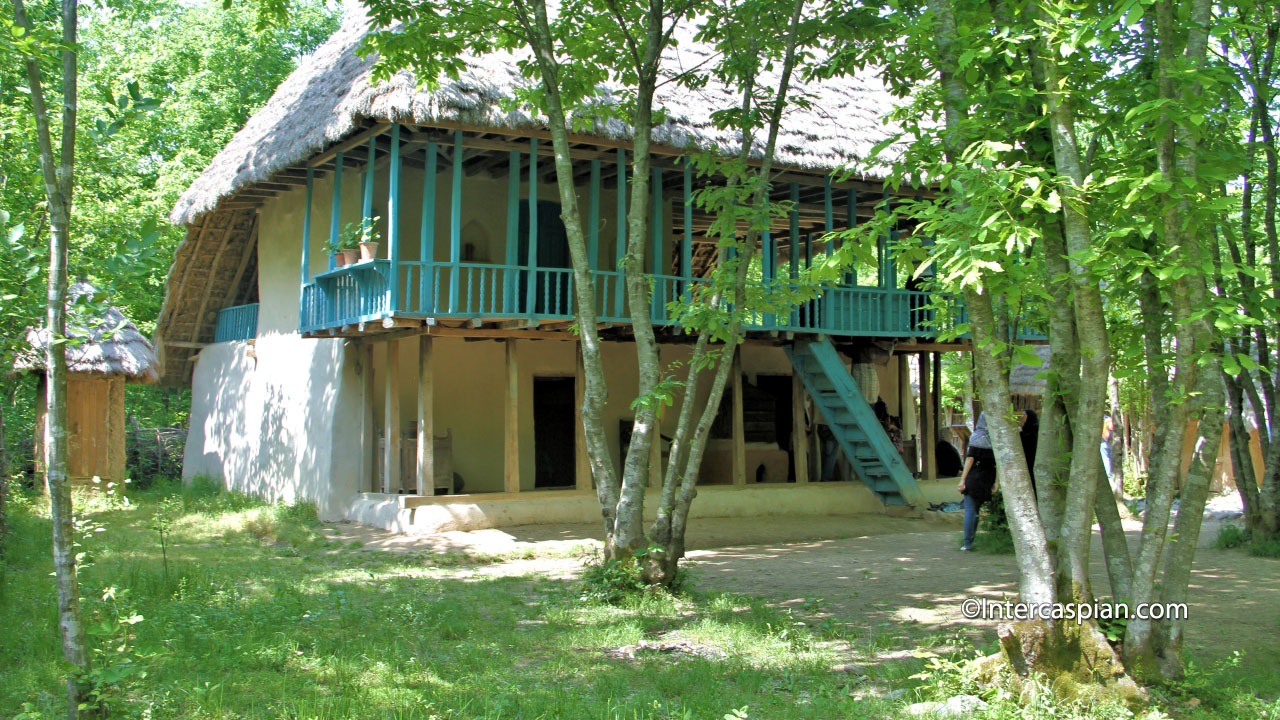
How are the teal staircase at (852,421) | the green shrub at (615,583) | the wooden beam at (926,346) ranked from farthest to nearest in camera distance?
1. the wooden beam at (926,346)
2. the teal staircase at (852,421)
3. the green shrub at (615,583)

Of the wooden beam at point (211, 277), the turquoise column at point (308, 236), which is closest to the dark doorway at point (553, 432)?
the turquoise column at point (308, 236)

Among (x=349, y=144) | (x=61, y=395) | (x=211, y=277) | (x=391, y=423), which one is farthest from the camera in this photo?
(x=211, y=277)

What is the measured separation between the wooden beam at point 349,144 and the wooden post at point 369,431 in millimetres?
2168

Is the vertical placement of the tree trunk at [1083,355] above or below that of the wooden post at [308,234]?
below

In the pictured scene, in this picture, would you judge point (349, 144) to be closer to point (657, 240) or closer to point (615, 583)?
point (657, 240)

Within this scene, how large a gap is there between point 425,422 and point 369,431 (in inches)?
63.0

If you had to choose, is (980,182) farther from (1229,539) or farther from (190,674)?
(1229,539)

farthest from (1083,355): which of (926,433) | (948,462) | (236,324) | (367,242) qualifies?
(236,324)

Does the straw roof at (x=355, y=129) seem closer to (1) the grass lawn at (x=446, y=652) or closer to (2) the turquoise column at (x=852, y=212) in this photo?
(2) the turquoise column at (x=852, y=212)

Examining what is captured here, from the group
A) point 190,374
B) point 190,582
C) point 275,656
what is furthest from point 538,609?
point 190,374

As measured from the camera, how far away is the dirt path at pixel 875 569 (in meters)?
5.97

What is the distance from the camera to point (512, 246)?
1044 cm

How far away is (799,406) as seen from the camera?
1362cm

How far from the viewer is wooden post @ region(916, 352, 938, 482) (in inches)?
571
